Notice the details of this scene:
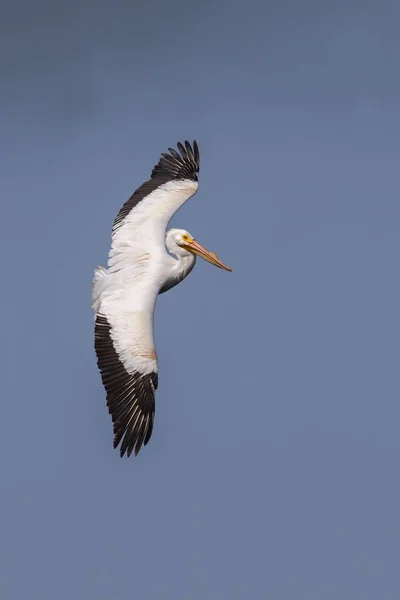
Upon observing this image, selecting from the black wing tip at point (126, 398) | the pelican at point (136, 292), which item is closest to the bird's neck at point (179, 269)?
the pelican at point (136, 292)

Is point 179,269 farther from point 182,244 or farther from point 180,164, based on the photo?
point 180,164

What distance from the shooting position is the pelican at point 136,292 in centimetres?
2109

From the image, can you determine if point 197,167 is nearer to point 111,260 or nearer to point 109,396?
point 111,260

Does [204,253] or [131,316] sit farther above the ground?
[204,253]

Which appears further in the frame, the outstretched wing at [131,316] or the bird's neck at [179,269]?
the bird's neck at [179,269]

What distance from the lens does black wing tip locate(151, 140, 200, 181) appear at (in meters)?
26.4

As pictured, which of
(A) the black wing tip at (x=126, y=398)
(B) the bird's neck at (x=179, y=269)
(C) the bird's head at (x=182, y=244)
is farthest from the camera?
(C) the bird's head at (x=182, y=244)

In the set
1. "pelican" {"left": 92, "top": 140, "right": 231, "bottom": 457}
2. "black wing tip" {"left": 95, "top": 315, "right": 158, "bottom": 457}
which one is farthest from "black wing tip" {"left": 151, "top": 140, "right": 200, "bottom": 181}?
"black wing tip" {"left": 95, "top": 315, "right": 158, "bottom": 457}

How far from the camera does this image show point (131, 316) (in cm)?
2181

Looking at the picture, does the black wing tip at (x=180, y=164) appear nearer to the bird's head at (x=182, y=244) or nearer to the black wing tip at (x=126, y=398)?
the bird's head at (x=182, y=244)

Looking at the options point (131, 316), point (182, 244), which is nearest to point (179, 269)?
point (182, 244)

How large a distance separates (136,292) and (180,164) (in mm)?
5396

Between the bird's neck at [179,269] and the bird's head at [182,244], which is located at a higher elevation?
the bird's head at [182,244]

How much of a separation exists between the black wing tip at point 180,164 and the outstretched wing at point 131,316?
1565 mm
